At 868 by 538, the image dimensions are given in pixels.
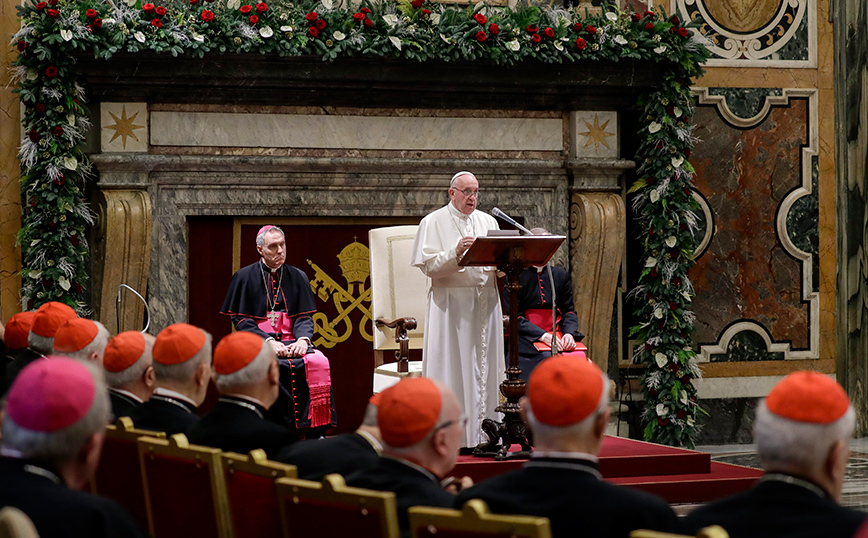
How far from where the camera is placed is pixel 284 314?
23.2ft

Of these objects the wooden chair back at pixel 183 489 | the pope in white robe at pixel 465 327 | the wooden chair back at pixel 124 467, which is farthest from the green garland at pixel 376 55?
the wooden chair back at pixel 183 489

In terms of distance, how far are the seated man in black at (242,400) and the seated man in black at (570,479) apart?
1094mm

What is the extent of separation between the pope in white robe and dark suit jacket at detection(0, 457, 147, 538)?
4.24 metres

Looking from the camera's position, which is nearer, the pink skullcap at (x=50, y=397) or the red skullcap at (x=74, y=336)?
the pink skullcap at (x=50, y=397)

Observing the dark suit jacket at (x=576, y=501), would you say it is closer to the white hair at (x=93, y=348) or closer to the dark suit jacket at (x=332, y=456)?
the dark suit jacket at (x=332, y=456)

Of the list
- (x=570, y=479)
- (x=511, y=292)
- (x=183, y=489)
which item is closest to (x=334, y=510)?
(x=570, y=479)

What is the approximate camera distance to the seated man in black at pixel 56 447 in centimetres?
211

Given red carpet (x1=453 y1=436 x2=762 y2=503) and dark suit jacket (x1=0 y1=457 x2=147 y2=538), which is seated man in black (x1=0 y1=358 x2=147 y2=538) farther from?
red carpet (x1=453 y1=436 x2=762 y2=503)

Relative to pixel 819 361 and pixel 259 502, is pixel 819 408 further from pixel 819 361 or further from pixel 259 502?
pixel 819 361

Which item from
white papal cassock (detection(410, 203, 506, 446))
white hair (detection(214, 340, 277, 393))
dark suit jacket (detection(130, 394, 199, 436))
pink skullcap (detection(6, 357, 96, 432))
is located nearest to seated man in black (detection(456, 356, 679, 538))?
pink skullcap (detection(6, 357, 96, 432))

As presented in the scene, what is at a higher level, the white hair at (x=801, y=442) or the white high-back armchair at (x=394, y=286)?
the white high-back armchair at (x=394, y=286)

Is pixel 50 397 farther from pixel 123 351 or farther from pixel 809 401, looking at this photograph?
pixel 123 351

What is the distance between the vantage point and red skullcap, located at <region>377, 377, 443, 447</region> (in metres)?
2.59

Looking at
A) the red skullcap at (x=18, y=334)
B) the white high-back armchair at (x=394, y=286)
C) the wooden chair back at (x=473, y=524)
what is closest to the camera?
the wooden chair back at (x=473, y=524)
